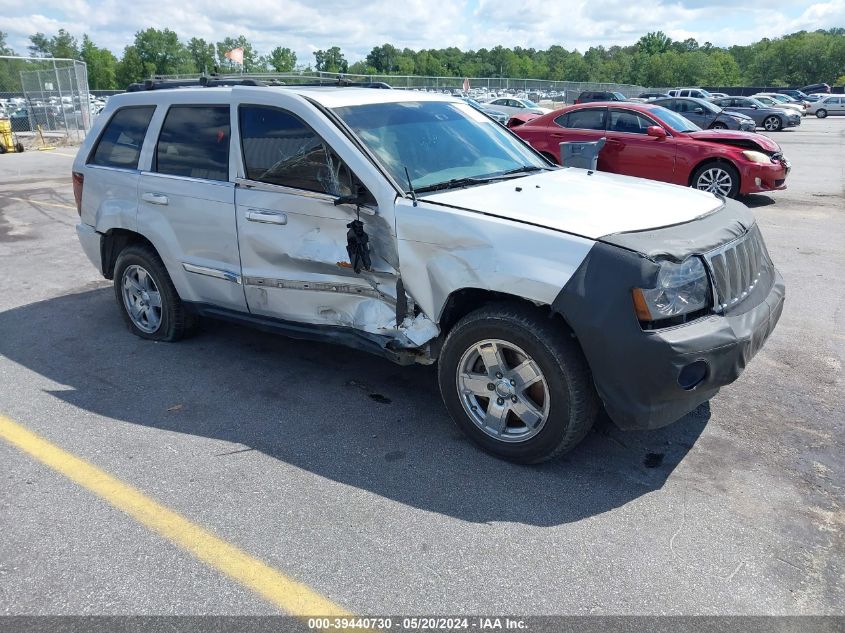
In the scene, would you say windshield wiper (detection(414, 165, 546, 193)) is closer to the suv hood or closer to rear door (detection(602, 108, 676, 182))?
the suv hood

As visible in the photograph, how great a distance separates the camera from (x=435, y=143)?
4410mm

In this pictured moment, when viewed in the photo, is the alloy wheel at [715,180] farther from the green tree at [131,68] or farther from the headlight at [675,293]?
the green tree at [131,68]

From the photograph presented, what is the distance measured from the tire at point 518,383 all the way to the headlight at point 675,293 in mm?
422

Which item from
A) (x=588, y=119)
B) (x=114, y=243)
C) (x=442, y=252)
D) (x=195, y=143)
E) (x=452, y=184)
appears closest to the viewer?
(x=442, y=252)

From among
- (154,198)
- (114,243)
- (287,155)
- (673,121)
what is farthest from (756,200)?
(114,243)

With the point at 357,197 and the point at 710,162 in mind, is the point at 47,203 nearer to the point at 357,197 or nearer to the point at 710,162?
the point at 357,197

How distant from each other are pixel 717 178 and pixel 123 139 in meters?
9.34

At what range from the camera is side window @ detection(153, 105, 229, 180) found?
15.5ft

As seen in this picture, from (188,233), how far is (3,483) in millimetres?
2068

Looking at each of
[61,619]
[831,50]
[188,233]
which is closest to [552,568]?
[61,619]

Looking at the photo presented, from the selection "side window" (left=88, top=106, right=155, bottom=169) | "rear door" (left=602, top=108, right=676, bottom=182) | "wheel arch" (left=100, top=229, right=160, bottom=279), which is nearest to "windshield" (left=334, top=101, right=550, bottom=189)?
"side window" (left=88, top=106, right=155, bottom=169)

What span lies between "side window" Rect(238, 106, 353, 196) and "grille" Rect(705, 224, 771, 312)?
2.05m

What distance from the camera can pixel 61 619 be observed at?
2.62 m

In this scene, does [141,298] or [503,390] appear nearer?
[503,390]
